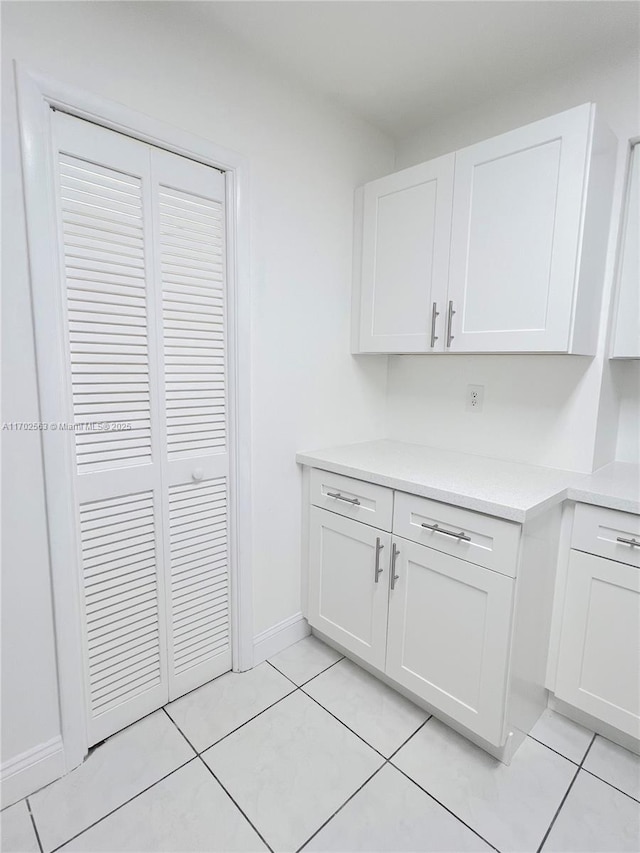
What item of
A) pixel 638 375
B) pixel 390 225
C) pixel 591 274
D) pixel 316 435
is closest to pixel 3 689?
pixel 316 435

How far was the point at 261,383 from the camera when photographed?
5.81ft

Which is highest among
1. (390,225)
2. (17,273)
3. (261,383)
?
(390,225)

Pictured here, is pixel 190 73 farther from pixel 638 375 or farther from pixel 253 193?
pixel 638 375

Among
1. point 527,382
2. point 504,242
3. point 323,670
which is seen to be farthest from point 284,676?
point 504,242

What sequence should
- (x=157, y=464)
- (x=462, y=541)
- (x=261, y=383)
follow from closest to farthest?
(x=462, y=541), (x=157, y=464), (x=261, y=383)

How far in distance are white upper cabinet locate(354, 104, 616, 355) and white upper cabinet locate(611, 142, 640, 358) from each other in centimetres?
8

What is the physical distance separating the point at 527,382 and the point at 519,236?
589 millimetres

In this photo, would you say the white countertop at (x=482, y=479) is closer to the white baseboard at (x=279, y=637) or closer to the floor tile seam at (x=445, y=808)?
the white baseboard at (x=279, y=637)

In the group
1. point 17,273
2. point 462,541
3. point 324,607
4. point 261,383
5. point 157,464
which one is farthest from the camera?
point 324,607

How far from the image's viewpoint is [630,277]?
1.56m

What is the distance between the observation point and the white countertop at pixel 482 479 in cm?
134

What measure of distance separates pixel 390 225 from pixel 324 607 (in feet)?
5.66

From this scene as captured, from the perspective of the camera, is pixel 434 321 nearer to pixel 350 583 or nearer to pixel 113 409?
pixel 350 583

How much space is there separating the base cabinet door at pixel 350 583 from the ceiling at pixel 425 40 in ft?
5.75
